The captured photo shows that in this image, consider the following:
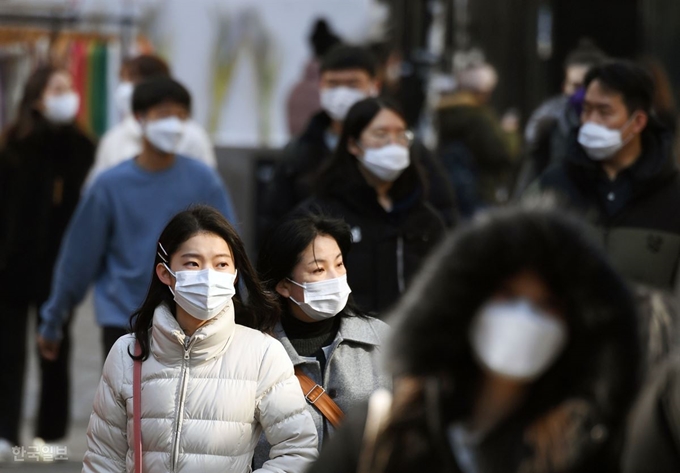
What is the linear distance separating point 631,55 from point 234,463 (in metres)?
13.2

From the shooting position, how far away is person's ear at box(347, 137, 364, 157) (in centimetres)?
623

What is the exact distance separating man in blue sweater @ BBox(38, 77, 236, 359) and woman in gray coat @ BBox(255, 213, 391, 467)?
1.53m

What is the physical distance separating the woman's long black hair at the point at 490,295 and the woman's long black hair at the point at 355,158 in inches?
149

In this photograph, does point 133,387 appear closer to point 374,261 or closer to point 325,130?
point 374,261

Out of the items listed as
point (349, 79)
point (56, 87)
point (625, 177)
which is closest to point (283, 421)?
point (625, 177)

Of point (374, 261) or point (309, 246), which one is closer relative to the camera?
point (309, 246)

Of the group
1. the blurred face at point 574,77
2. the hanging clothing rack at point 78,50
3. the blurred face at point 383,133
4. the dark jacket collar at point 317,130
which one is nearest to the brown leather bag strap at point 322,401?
the blurred face at point 383,133

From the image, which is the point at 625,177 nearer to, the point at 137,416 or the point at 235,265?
the point at 235,265

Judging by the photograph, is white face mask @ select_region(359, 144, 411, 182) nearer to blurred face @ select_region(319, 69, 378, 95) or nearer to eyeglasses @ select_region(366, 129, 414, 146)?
eyeglasses @ select_region(366, 129, 414, 146)

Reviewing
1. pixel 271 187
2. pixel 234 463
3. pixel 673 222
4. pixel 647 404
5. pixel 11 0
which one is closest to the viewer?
pixel 647 404

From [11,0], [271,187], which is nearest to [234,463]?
[271,187]

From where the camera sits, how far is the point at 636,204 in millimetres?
5875

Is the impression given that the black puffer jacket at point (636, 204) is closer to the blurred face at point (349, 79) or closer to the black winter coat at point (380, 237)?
the black winter coat at point (380, 237)

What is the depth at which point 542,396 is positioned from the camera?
2.38 m
